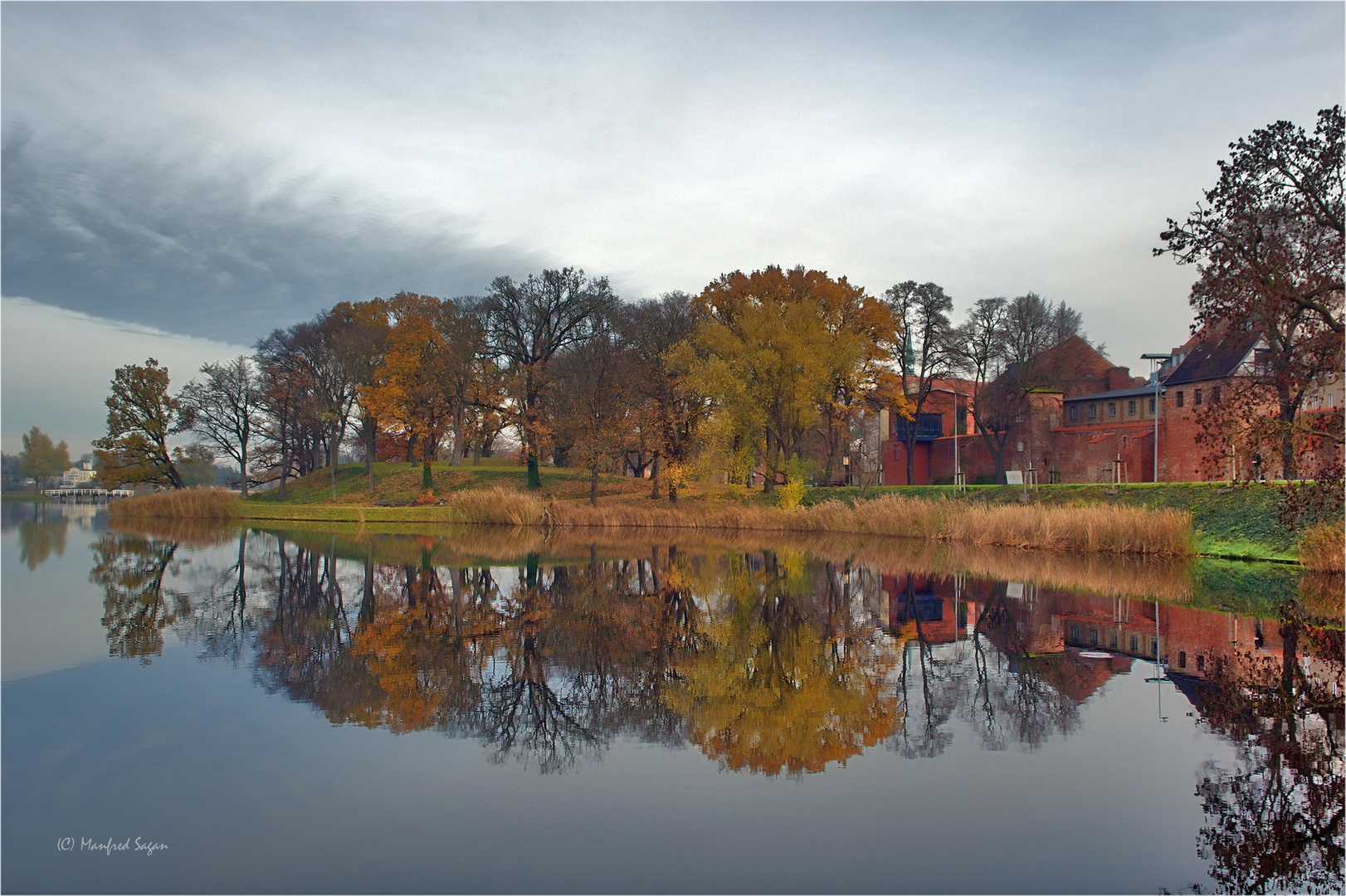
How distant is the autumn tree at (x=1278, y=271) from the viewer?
10633 millimetres

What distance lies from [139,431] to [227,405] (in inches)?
183

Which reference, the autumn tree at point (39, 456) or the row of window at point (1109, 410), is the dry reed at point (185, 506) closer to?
the autumn tree at point (39, 456)

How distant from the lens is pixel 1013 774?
5133mm

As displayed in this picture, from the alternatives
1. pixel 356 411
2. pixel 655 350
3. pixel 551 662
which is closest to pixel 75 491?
pixel 356 411

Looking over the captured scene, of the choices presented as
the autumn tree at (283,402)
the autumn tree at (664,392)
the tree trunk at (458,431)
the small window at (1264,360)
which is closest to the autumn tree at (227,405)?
the autumn tree at (283,402)

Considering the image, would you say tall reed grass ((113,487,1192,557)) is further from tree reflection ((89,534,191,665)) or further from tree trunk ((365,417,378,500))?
tree reflection ((89,534,191,665))

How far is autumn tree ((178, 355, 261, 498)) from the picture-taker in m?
46.7

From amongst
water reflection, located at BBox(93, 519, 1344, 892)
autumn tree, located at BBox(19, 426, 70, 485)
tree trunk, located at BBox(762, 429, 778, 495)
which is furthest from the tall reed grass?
autumn tree, located at BBox(19, 426, 70, 485)

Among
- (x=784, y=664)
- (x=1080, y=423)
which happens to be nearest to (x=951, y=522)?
(x=784, y=664)

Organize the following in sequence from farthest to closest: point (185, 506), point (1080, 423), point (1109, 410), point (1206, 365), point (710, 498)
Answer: point (1080, 423) → point (1109, 410) → point (1206, 365) → point (185, 506) → point (710, 498)

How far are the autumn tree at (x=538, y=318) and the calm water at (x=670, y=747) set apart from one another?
31.2 meters

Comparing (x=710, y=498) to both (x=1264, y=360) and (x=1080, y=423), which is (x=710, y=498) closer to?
(x=1264, y=360)

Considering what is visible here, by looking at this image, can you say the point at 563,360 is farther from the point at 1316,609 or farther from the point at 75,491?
the point at 75,491

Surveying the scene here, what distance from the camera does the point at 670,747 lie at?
5.62 metres
